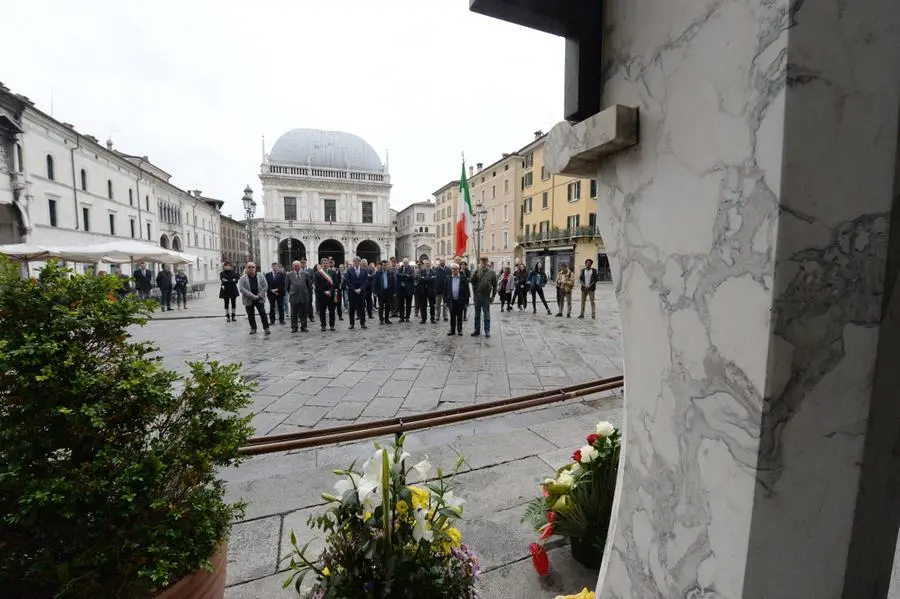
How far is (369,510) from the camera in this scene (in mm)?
1365

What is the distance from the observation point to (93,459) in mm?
1220

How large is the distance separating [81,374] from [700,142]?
1780 mm

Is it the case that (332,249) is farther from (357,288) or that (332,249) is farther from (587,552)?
(587,552)

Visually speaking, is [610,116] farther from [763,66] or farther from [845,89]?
[845,89]

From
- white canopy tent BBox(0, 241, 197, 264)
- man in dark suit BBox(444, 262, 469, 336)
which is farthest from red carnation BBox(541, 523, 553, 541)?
white canopy tent BBox(0, 241, 197, 264)

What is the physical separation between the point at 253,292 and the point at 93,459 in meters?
8.60

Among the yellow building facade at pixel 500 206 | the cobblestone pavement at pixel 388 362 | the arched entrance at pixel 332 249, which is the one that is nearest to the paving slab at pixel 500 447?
the cobblestone pavement at pixel 388 362

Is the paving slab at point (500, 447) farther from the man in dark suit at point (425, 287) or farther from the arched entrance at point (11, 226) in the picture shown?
the arched entrance at point (11, 226)

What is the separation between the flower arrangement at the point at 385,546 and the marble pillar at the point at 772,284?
708mm

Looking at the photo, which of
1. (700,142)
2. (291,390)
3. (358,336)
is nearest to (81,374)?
(700,142)

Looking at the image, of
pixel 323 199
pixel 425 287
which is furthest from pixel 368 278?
pixel 323 199

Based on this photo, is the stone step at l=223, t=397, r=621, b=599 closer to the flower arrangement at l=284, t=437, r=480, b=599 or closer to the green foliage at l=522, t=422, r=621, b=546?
the green foliage at l=522, t=422, r=621, b=546

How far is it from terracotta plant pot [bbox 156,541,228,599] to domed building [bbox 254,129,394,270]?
160 ft

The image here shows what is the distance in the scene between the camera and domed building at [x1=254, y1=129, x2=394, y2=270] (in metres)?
48.1
